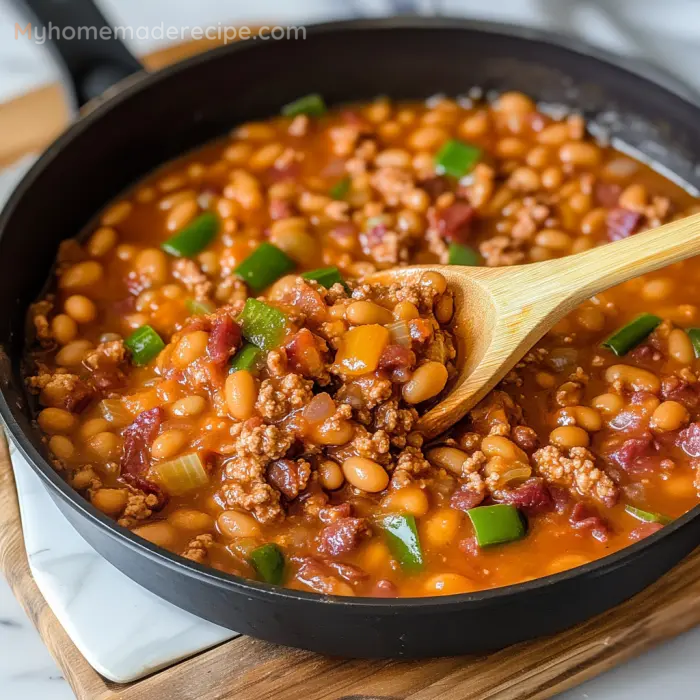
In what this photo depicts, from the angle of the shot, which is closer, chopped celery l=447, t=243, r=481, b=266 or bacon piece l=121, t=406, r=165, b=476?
bacon piece l=121, t=406, r=165, b=476

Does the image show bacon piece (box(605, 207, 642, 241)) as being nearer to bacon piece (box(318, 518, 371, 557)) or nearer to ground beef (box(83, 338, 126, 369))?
bacon piece (box(318, 518, 371, 557))

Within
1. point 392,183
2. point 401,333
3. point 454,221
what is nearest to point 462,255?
point 454,221

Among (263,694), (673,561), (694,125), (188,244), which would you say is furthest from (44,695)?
(694,125)

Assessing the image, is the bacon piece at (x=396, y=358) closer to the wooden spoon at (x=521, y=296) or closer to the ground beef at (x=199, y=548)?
the wooden spoon at (x=521, y=296)

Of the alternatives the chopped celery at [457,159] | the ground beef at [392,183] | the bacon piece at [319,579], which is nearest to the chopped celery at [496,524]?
the bacon piece at [319,579]

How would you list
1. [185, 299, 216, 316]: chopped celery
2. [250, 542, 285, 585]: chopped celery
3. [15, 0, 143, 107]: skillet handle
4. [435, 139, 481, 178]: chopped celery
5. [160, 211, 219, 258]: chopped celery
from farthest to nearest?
[435, 139, 481, 178]: chopped celery, [15, 0, 143, 107]: skillet handle, [160, 211, 219, 258]: chopped celery, [185, 299, 216, 316]: chopped celery, [250, 542, 285, 585]: chopped celery

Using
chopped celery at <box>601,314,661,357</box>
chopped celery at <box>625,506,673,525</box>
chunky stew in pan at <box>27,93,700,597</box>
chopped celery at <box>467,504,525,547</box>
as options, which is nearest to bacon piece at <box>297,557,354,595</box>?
chunky stew in pan at <box>27,93,700,597</box>

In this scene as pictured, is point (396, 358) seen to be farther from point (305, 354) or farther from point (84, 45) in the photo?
point (84, 45)
